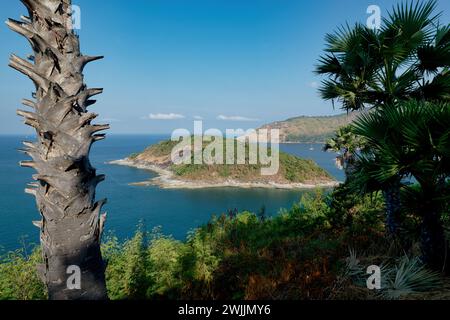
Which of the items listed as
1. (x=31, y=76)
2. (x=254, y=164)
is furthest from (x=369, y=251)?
(x=254, y=164)

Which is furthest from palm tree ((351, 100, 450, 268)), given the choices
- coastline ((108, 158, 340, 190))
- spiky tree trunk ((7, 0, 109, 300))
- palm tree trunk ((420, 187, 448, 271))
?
coastline ((108, 158, 340, 190))

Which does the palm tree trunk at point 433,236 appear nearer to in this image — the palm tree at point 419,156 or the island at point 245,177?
the palm tree at point 419,156

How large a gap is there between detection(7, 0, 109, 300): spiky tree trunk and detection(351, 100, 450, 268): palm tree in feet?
12.6

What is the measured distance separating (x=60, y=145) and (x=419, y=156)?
14.7 ft

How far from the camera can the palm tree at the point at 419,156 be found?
3658mm

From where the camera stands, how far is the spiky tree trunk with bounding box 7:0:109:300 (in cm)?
195

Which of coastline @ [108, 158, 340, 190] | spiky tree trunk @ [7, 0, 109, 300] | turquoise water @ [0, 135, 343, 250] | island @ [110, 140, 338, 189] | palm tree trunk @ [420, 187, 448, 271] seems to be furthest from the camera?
island @ [110, 140, 338, 189]

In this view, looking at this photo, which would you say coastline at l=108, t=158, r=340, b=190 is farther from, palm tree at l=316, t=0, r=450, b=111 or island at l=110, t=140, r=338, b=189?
palm tree at l=316, t=0, r=450, b=111

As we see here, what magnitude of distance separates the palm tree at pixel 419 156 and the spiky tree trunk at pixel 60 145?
3.85 metres

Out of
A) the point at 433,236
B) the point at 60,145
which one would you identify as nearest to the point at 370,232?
the point at 433,236

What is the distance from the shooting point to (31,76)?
195 cm
